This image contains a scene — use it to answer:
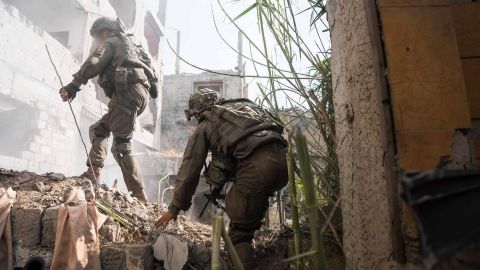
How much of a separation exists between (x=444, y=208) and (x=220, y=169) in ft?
6.77

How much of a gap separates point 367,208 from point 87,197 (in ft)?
7.85

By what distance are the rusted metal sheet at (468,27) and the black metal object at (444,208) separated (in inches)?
A: 31.0

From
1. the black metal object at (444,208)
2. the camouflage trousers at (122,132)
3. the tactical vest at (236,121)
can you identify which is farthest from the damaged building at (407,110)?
the camouflage trousers at (122,132)

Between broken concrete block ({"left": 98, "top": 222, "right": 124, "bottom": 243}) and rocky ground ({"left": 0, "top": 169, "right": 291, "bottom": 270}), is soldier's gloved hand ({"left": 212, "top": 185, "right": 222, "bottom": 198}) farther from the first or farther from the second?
broken concrete block ({"left": 98, "top": 222, "right": 124, "bottom": 243})

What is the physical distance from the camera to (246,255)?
2.19 metres

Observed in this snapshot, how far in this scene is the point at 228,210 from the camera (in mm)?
2342

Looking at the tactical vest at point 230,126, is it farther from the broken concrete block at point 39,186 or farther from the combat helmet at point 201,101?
the broken concrete block at point 39,186

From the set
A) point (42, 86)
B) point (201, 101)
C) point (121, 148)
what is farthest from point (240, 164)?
point (42, 86)

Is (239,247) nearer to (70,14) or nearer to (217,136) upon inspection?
(217,136)

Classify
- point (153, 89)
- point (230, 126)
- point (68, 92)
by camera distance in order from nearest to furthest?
1. point (230, 126)
2. point (68, 92)
3. point (153, 89)

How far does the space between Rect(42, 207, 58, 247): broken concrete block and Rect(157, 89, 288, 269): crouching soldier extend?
0.75 meters

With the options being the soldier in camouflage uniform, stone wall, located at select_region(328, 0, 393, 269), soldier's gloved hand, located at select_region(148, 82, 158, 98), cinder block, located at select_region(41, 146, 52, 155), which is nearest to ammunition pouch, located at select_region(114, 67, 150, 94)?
the soldier in camouflage uniform

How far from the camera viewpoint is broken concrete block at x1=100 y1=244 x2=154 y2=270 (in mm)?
2076

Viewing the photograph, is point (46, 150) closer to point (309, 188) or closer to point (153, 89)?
point (153, 89)
